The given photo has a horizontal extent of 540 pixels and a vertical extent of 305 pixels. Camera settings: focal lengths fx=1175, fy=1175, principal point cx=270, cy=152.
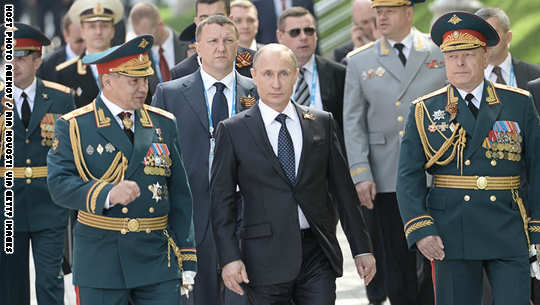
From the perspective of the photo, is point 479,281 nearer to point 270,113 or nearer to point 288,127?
point 288,127

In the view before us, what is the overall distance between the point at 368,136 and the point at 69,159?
338cm

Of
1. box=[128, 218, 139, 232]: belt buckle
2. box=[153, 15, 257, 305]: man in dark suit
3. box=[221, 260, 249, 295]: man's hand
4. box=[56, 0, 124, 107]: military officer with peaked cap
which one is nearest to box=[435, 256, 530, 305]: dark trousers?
box=[221, 260, 249, 295]: man's hand

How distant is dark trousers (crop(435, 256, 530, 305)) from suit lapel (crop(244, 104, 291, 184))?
47.4 inches

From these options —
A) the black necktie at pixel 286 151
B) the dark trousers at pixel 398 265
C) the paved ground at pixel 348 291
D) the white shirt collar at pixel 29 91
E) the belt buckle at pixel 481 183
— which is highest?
the white shirt collar at pixel 29 91

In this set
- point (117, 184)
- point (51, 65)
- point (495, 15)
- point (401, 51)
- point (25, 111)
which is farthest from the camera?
point (51, 65)

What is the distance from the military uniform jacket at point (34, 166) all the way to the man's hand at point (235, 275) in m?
2.69

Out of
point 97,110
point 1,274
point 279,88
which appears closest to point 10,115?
point 1,274

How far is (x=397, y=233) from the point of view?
9352 millimetres

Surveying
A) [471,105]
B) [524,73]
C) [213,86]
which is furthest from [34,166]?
[524,73]

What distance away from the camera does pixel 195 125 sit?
8203 millimetres

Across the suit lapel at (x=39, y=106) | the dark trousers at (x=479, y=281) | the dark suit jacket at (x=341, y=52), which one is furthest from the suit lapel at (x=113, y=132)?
the dark suit jacket at (x=341, y=52)

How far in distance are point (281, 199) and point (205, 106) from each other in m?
1.71

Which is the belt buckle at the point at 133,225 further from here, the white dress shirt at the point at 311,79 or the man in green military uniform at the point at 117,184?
the white dress shirt at the point at 311,79

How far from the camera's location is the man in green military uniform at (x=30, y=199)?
8.85 meters
